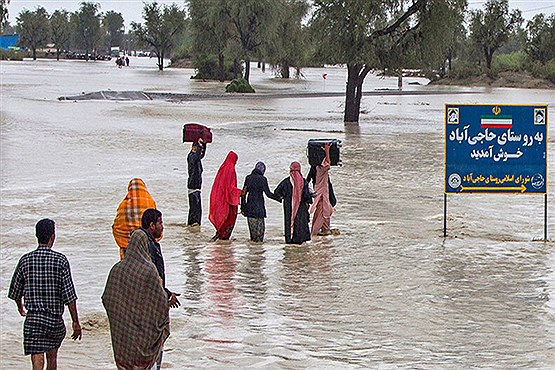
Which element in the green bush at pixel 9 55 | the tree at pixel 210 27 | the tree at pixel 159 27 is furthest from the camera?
the green bush at pixel 9 55

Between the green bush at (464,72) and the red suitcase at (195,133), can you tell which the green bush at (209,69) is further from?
the red suitcase at (195,133)

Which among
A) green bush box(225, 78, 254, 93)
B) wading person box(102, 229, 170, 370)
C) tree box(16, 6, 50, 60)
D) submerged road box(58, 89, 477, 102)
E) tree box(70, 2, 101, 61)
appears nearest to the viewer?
wading person box(102, 229, 170, 370)

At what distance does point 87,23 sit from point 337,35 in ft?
449

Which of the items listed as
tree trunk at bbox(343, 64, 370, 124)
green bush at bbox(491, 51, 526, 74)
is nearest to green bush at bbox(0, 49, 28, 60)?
green bush at bbox(491, 51, 526, 74)

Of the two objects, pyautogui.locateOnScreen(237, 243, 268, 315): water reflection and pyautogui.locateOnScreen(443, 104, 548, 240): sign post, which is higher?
pyautogui.locateOnScreen(443, 104, 548, 240): sign post

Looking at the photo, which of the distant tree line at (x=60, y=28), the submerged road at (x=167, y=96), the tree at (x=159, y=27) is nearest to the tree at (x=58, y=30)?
the distant tree line at (x=60, y=28)

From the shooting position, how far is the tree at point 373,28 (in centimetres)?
3812

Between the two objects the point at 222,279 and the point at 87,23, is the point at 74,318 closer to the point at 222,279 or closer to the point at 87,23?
the point at 222,279

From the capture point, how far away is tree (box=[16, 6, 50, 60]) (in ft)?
490

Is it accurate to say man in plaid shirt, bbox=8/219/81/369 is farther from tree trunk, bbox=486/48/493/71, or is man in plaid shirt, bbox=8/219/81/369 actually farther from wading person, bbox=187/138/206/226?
tree trunk, bbox=486/48/493/71

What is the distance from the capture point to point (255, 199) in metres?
14.6

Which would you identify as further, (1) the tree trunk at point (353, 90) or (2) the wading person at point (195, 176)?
(1) the tree trunk at point (353, 90)

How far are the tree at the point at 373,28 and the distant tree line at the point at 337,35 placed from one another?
4 cm

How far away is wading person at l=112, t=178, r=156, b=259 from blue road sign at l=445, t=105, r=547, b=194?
635 centimetres
